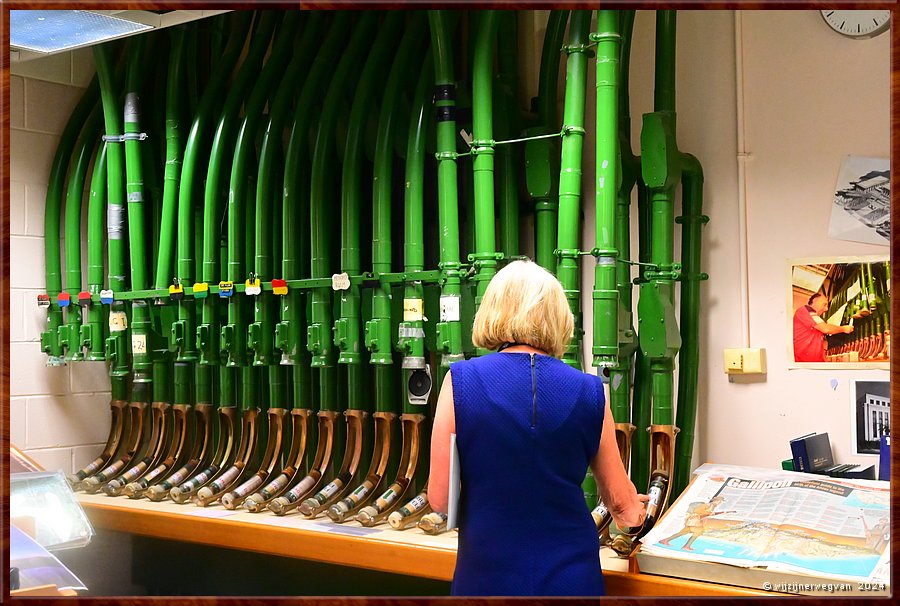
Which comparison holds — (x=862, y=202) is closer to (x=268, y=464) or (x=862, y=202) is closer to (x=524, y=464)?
(x=524, y=464)

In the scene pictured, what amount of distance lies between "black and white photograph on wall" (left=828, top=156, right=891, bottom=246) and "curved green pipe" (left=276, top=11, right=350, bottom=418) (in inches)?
71.6

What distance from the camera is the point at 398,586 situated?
3.49 m

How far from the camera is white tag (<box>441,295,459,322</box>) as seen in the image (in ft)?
9.59

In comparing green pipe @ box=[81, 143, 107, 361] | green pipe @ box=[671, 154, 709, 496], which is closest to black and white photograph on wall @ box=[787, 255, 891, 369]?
green pipe @ box=[671, 154, 709, 496]

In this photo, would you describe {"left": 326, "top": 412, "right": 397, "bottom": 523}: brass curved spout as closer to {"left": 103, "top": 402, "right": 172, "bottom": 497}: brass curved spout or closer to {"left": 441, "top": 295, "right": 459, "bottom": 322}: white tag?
{"left": 441, "top": 295, "right": 459, "bottom": 322}: white tag

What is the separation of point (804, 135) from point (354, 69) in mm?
1579

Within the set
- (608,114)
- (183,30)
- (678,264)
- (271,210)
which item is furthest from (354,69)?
(678,264)

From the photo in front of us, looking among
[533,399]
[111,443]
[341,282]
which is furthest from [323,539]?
[111,443]

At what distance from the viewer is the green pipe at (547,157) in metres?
2.97

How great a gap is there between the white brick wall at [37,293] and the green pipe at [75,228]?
0.18 metres

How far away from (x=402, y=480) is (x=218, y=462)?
92 cm

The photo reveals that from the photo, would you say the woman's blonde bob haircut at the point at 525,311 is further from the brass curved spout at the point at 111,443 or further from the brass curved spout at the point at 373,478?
the brass curved spout at the point at 111,443

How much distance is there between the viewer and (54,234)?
13.5 feet

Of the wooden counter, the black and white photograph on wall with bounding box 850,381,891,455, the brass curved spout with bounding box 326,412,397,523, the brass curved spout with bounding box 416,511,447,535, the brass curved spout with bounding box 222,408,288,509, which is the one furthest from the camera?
the brass curved spout with bounding box 222,408,288,509
